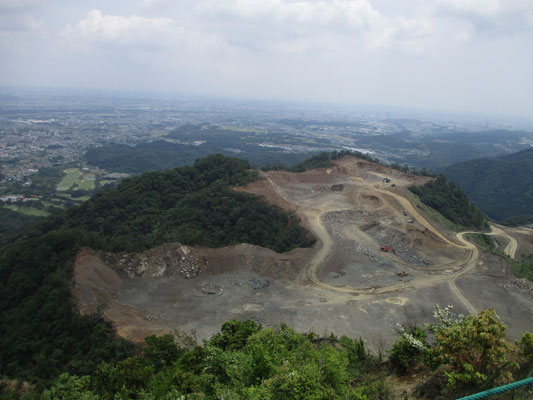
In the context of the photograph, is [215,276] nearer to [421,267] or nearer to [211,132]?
[421,267]

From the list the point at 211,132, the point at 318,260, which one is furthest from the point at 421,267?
the point at 211,132

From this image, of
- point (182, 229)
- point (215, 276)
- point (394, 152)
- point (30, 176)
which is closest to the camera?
point (215, 276)

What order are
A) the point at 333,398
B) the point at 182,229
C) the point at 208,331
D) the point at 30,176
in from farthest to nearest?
the point at 30,176 → the point at 182,229 → the point at 208,331 → the point at 333,398

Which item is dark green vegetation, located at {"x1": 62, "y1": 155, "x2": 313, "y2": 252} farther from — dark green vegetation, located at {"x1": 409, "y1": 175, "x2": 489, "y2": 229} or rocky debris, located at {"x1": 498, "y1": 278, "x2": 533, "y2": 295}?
dark green vegetation, located at {"x1": 409, "y1": 175, "x2": 489, "y2": 229}

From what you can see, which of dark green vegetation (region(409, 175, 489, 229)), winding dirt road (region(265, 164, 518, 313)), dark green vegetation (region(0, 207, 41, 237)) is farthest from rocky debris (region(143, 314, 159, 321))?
dark green vegetation (region(0, 207, 41, 237))

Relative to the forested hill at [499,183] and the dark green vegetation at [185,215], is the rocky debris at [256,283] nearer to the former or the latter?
the dark green vegetation at [185,215]

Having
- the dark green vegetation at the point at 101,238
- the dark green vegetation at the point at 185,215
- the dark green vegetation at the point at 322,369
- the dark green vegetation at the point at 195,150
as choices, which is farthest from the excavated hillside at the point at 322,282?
the dark green vegetation at the point at 195,150
